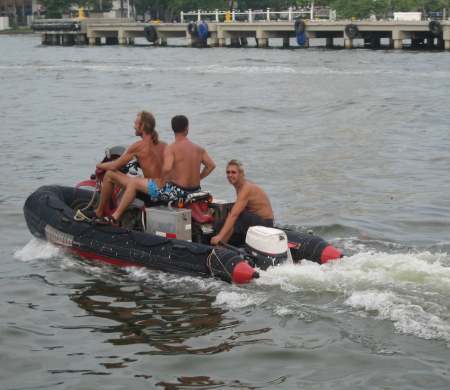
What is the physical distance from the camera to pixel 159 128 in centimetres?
2908

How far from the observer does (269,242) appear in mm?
11234

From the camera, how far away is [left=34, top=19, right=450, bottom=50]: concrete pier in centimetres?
6788

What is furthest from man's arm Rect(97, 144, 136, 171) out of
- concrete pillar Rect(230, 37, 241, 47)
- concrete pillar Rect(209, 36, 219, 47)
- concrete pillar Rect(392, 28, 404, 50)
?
concrete pillar Rect(230, 37, 241, 47)

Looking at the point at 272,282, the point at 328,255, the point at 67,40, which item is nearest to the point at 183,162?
the point at 272,282

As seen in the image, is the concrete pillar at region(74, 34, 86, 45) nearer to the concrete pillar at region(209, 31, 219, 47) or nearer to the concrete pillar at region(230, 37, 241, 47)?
the concrete pillar at region(209, 31, 219, 47)

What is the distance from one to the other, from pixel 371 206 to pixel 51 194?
19.2 feet

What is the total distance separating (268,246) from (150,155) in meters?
2.07

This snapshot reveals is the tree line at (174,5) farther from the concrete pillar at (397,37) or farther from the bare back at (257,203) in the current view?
the bare back at (257,203)

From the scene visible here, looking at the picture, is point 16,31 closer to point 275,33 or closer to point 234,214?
point 275,33

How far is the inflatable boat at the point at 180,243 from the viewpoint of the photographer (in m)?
11.3

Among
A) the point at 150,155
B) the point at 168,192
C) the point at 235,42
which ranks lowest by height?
the point at 235,42

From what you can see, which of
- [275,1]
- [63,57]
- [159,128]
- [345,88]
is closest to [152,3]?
[275,1]

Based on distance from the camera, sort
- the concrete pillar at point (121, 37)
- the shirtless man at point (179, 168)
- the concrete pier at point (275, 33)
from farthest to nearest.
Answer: the concrete pillar at point (121, 37), the concrete pier at point (275, 33), the shirtless man at point (179, 168)

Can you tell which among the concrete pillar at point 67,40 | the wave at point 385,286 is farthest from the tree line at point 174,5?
the wave at point 385,286
